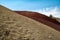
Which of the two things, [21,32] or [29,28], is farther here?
[29,28]

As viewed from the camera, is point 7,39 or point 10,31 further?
point 10,31

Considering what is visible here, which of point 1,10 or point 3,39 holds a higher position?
point 1,10

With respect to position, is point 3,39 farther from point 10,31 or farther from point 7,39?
point 10,31

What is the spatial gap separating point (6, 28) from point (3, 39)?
1617 mm

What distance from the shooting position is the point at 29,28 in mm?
15797

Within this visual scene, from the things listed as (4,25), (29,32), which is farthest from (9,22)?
(29,32)

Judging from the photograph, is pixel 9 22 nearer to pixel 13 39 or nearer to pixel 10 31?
pixel 10 31

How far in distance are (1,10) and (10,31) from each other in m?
4.90

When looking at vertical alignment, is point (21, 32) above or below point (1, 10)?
below

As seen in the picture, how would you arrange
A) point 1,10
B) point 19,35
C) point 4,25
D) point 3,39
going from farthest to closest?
point 1,10
point 4,25
point 19,35
point 3,39

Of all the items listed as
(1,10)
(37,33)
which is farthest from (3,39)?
(1,10)

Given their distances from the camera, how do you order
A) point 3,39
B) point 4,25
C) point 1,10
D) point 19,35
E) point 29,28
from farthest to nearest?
1. point 1,10
2. point 29,28
3. point 4,25
4. point 19,35
5. point 3,39

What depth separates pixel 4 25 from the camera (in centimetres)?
1471

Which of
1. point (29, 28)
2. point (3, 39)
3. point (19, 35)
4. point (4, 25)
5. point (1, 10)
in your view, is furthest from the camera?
point (1, 10)
